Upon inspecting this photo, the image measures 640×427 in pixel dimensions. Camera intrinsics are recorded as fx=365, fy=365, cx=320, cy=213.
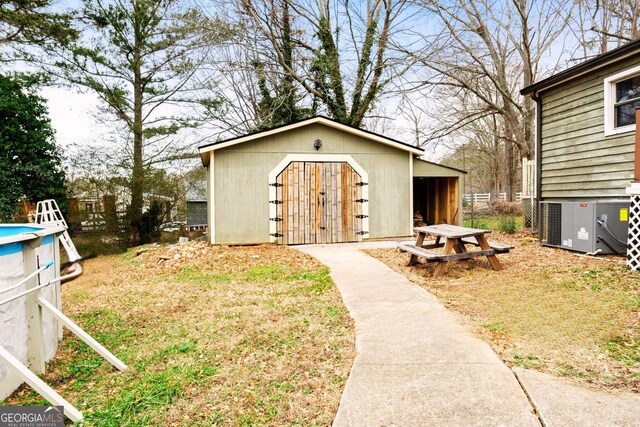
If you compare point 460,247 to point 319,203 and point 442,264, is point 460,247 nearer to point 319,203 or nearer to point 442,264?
point 442,264

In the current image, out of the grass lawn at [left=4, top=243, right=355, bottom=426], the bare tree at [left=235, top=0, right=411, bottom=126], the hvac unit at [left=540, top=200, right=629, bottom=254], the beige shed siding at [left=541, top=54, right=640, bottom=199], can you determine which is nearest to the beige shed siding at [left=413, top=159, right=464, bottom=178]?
the beige shed siding at [left=541, top=54, right=640, bottom=199]

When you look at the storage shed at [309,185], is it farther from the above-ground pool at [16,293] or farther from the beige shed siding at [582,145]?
the above-ground pool at [16,293]

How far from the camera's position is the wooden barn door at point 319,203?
Result: 923cm

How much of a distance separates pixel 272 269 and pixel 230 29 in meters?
11.7

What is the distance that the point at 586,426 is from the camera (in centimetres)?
190

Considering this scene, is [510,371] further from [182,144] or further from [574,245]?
[182,144]

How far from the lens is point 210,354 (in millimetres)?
3029

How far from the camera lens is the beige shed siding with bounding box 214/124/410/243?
8.97 metres

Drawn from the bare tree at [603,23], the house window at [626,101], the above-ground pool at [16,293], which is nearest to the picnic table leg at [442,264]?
the house window at [626,101]

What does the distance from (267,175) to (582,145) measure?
706 centimetres

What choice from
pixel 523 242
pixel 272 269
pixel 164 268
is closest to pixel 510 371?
pixel 272 269

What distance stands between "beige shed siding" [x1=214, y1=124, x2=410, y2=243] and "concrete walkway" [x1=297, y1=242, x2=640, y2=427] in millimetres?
6018

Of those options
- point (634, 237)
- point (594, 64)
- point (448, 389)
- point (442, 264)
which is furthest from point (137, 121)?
point (634, 237)

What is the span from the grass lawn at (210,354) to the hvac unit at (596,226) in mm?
4978
